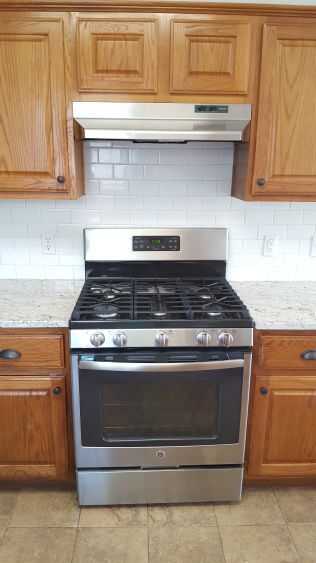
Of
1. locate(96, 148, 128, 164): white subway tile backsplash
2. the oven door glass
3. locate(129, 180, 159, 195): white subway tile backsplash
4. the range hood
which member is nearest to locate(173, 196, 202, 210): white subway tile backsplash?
locate(129, 180, 159, 195): white subway tile backsplash

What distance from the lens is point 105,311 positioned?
6.02 feet

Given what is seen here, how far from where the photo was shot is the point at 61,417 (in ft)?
6.27

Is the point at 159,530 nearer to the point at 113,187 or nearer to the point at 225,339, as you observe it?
the point at 225,339

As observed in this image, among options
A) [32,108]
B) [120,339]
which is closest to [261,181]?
[120,339]

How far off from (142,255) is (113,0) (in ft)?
3.79

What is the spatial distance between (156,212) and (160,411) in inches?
41.1

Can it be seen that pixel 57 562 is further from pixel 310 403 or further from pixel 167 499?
pixel 310 403

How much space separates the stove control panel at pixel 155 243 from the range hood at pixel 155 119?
0.58m

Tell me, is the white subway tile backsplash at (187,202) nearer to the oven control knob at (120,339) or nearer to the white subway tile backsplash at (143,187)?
the white subway tile backsplash at (143,187)

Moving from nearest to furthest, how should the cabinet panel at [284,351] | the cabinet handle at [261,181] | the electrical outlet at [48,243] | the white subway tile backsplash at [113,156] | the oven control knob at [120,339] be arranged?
the oven control knob at [120,339], the cabinet panel at [284,351], the cabinet handle at [261,181], the white subway tile backsplash at [113,156], the electrical outlet at [48,243]

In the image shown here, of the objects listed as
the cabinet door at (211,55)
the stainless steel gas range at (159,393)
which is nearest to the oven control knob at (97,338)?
the stainless steel gas range at (159,393)

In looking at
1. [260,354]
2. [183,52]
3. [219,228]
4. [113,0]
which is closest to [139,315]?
[260,354]

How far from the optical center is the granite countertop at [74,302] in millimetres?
1820

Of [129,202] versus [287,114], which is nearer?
[287,114]
